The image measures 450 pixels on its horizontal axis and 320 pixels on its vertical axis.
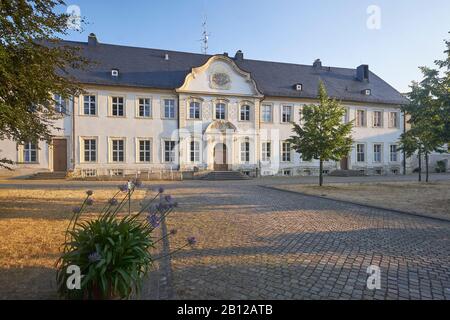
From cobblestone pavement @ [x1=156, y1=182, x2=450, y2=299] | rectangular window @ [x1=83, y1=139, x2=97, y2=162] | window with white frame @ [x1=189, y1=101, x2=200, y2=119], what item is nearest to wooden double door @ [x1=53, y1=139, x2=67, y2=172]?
rectangular window @ [x1=83, y1=139, x2=97, y2=162]

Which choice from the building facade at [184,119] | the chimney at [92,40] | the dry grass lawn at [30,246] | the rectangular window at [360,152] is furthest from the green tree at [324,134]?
the chimney at [92,40]

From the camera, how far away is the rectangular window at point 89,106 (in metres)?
23.6

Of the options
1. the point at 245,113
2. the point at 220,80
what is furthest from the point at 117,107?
the point at 245,113

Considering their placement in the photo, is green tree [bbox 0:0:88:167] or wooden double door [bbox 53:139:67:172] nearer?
green tree [bbox 0:0:88:167]

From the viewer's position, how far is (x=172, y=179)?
2269 centimetres

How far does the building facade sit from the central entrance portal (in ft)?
0.30

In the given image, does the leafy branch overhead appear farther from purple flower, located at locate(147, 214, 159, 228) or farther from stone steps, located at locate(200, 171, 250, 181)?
stone steps, located at locate(200, 171, 250, 181)

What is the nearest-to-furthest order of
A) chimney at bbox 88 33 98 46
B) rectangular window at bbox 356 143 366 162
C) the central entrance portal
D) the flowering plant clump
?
the flowering plant clump
the central entrance portal
chimney at bbox 88 33 98 46
rectangular window at bbox 356 143 366 162

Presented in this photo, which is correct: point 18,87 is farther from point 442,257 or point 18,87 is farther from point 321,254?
point 442,257

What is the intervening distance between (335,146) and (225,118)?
12.3 m

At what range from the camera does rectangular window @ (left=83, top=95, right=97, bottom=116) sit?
2361 centimetres

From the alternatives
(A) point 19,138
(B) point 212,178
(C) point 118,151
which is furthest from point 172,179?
(A) point 19,138

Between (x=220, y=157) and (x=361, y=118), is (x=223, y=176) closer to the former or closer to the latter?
(x=220, y=157)

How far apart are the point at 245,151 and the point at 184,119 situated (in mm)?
6376
